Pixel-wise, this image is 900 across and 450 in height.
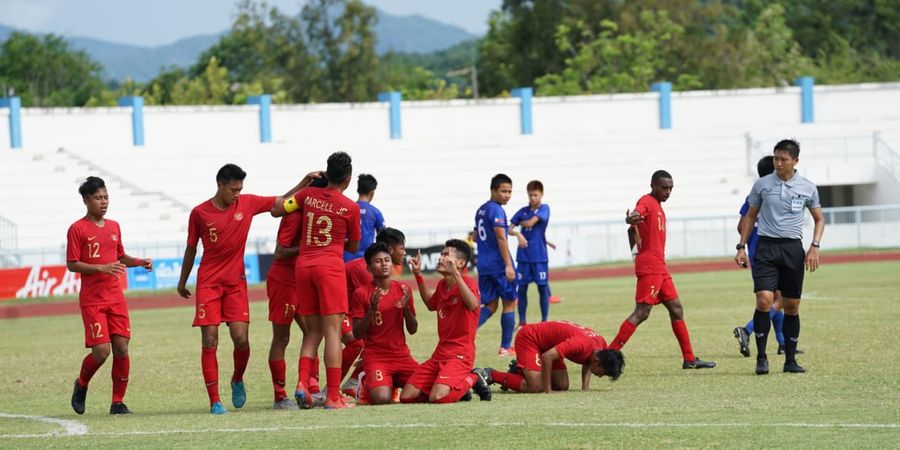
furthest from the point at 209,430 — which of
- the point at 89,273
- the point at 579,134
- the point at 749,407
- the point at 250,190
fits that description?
the point at 579,134

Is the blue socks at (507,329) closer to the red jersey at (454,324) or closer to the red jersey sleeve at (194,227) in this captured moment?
the red jersey at (454,324)

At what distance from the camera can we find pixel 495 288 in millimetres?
16031

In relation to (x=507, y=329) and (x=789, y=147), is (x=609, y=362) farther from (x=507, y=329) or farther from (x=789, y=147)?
(x=507, y=329)

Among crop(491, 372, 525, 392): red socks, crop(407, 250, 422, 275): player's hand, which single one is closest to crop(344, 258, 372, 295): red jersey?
crop(407, 250, 422, 275): player's hand

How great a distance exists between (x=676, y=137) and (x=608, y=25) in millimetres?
21180

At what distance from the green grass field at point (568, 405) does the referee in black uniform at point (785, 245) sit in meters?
0.51

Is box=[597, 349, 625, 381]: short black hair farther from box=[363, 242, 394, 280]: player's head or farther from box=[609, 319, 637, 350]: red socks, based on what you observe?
box=[363, 242, 394, 280]: player's head

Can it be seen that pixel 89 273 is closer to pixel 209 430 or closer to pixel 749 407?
pixel 209 430

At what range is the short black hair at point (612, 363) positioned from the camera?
11.7 m

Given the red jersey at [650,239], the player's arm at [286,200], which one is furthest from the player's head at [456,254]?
the red jersey at [650,239]

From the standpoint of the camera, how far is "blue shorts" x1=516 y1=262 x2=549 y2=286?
1823 centimetres

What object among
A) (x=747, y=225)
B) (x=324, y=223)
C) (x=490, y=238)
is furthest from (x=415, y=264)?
(x=490, y=238)

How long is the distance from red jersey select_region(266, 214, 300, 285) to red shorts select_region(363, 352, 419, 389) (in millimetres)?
971

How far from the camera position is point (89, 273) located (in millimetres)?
A: 11438
